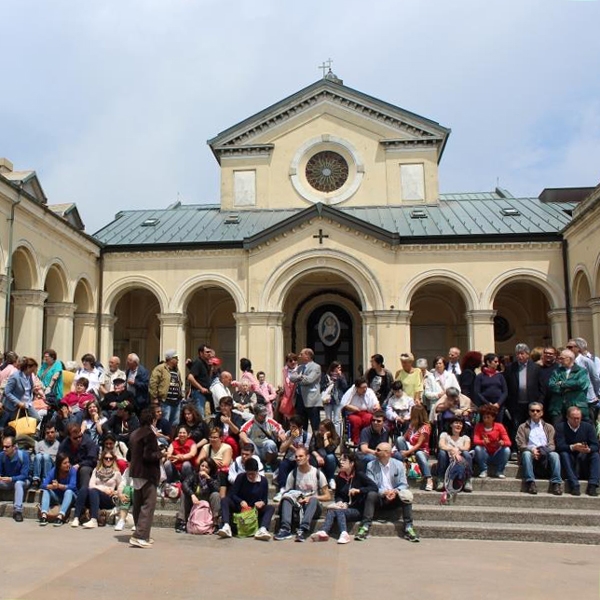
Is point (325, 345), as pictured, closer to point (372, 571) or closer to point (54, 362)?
point (54, 362)

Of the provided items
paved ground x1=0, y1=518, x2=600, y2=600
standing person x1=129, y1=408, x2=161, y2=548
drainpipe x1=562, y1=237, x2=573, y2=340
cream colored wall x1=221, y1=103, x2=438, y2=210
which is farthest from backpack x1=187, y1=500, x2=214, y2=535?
cream colored wall x1=221, y1=103, x2=438, y2=210

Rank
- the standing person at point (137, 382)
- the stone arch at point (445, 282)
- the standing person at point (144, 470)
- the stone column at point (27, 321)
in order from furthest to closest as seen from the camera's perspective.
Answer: the stone arch at point (445, 282), the stone column at point (27, 321), the standing person at point (137, 382), the standing person at point (144, 470)

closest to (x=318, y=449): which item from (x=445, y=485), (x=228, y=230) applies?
(x=445, y=485)

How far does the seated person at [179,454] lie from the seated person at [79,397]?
6.61ft

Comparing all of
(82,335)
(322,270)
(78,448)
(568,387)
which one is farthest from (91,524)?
(82,335)

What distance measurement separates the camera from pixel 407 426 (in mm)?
10734

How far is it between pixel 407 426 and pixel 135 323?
17.9m

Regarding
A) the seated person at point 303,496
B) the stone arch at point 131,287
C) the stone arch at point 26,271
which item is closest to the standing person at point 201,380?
the seated person at point 303,496

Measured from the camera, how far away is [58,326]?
20484 mm

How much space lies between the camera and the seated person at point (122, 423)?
1041cm

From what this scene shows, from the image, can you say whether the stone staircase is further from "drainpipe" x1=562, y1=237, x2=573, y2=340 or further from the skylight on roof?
the skylight on roof

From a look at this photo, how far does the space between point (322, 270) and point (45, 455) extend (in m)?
13.2

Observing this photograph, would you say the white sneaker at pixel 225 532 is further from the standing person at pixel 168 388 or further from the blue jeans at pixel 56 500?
the standing person at pixel 168 388

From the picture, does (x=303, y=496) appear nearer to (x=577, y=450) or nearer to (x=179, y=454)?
(x=179, y=454)
